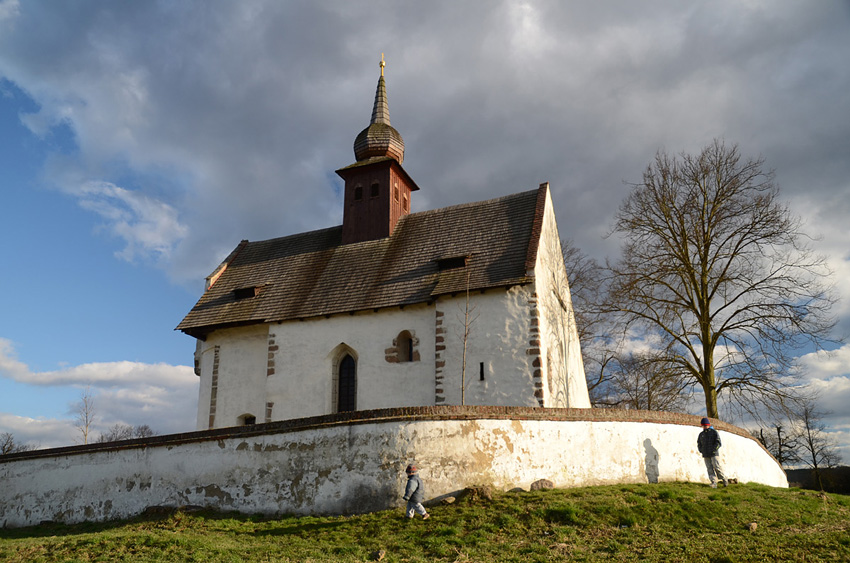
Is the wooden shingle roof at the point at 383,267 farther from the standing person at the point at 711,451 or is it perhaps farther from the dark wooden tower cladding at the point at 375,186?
the standing person at the point at 711,451

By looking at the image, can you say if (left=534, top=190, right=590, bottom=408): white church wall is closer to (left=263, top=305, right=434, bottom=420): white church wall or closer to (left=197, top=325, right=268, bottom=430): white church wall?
(left=263, top=305, right=434, bottom=420): white church wall

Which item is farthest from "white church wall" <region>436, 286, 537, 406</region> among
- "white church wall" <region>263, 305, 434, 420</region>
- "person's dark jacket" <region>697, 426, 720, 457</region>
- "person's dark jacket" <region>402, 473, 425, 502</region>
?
"person's dark jacket" <region>402, 473, 425, 502</region>

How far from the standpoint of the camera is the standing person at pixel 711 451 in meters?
16.5

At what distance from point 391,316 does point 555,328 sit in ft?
19.1

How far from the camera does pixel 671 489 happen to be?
14.6 metres

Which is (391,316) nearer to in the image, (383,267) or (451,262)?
(383,267)

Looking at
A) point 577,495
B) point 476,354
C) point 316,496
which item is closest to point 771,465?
point 476,354

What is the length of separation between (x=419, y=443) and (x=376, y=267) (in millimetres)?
11938

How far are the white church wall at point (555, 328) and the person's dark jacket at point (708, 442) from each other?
517cm

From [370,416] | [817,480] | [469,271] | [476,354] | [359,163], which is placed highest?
[359,163]

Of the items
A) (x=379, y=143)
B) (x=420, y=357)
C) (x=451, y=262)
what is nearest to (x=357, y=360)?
(x=420, y=357)

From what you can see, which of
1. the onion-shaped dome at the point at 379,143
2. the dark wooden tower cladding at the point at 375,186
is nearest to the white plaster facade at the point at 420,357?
the dark wooden tower cladding at the point at 375,186

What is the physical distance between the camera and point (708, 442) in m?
16.7

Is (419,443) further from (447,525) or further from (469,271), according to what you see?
(469,271)
